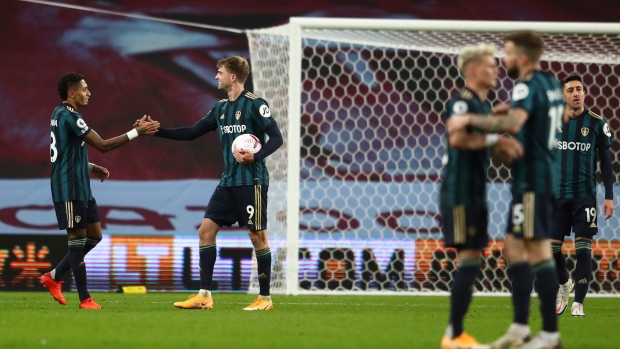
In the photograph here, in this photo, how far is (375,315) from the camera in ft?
22.1

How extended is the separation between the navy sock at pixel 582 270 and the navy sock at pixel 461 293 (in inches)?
107

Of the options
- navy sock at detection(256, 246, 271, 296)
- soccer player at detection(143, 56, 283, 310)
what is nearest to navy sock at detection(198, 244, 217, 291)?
soccer player at detection(143, 56, 283, 310)

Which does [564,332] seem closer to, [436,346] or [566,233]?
[436,346]

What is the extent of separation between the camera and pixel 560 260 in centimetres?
725

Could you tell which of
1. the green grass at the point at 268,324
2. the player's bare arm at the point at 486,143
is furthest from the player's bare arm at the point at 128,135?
the player's bare arm at the point at 486,143

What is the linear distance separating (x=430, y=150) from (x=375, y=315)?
4.44 m

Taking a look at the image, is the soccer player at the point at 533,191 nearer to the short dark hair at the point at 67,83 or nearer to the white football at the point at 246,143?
the white football at the point at 246,143

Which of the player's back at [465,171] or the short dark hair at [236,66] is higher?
the short dark hair at [236,66]

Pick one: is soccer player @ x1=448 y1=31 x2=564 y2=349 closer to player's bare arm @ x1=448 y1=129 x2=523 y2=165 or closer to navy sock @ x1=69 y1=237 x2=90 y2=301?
player's bare arm @ x1=448 y1=129 x2=523 y2=165

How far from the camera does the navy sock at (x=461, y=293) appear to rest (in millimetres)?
4570

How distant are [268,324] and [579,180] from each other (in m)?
2.77

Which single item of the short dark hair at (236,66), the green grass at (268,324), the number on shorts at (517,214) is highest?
the short dark hair at (236,66)

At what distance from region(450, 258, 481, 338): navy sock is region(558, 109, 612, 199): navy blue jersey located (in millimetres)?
2936

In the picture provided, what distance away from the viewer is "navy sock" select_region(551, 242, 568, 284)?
7213 millimetres
